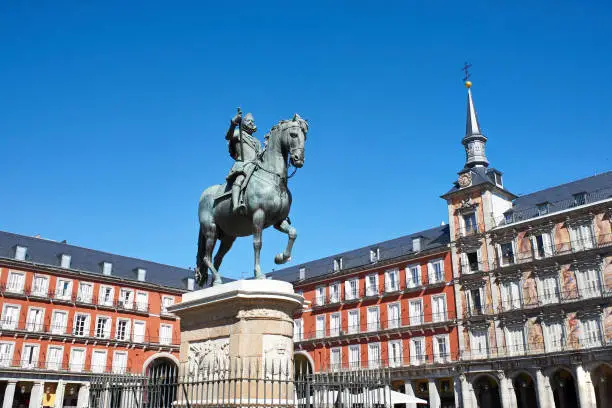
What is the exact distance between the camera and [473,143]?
46000 millimetres

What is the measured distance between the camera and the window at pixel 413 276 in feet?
143

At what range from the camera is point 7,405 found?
38875 mm

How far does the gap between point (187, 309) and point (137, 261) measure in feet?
153

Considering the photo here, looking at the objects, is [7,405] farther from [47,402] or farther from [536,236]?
[536,236]

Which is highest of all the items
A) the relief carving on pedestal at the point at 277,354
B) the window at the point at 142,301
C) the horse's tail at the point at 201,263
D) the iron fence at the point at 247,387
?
the window at the point at 142,301

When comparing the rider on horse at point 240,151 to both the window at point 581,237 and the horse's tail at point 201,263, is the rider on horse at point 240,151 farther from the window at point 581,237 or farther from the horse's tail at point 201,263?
the window at point 581,237

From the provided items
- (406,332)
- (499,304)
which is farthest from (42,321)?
(499,304)

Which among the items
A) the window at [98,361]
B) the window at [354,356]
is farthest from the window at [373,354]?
the window at [98,361]

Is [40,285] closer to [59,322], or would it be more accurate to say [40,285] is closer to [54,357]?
[59,322]

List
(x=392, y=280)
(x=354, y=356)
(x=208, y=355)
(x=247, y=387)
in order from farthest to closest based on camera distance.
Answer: (x=354, y=356), (x=392, y=280), (x=208, y=355), (x=247, y=387)

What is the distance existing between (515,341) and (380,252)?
14.2 metres

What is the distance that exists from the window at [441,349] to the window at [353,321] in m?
7.27

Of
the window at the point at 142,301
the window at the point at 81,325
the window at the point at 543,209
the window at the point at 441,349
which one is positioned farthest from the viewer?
the window at the point at 142,301

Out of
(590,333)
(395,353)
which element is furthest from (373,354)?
(590,333)
